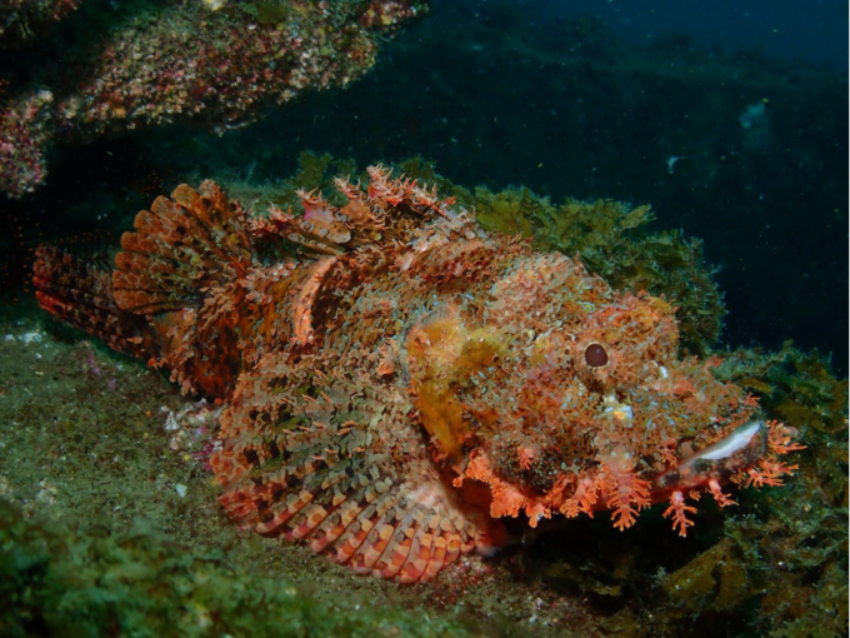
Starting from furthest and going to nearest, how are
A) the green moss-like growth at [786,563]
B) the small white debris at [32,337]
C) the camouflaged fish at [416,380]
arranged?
the small white debris at [32,337], the green moss-like growth at [786,563], the camouflaged fish at [416,380]

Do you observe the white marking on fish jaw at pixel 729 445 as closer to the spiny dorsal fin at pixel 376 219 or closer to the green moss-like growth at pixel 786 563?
the green moss-like growth at pixel 786 563

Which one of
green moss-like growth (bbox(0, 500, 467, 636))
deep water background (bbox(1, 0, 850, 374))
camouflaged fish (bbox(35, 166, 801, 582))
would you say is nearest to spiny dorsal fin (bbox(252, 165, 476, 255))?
camouflaged fish (bbox(35, 166, 801, 582))

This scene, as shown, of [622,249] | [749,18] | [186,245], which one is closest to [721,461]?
[622,249]

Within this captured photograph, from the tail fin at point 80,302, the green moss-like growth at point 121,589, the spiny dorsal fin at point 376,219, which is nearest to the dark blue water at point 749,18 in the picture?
the spiny dorsal fin at point 376,219

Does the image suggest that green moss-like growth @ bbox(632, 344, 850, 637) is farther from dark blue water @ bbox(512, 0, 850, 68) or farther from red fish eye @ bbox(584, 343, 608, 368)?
dark blue water @ bbox(512, 0, 850, 68)

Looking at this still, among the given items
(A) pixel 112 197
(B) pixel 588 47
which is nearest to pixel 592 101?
(B) pixel 588 47

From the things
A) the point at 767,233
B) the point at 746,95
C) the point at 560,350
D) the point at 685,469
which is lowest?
the point at 767,233

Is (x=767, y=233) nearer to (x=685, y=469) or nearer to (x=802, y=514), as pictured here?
(x=802, y=514)
